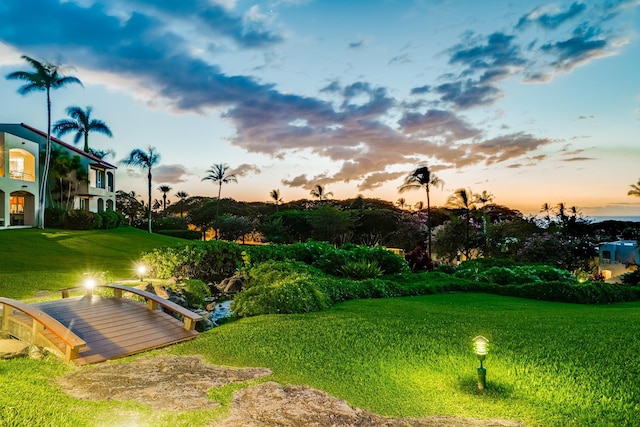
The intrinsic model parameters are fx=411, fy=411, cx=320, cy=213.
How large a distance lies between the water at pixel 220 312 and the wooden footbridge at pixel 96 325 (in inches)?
41.7

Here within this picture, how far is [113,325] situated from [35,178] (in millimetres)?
28175

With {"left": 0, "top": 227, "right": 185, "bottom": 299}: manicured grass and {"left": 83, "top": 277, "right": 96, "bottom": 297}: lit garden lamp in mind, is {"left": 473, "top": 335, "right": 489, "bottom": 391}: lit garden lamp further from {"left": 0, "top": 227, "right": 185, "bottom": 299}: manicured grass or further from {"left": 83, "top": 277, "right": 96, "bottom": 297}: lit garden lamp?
{"left": 0, "top": 227, "right": 185, "bottom": 299}: manicured grass

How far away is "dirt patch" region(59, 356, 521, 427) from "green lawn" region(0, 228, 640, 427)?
0.17 m

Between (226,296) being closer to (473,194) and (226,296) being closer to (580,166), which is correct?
(580,166)

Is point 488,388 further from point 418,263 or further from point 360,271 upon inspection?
point 418,263

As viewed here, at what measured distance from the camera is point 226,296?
12.0 meters

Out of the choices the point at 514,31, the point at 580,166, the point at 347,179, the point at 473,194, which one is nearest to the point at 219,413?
the point at 514,31

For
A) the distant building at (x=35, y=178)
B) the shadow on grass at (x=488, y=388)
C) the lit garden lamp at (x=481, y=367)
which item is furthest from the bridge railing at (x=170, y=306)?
the distant building at (x=35, y=178)

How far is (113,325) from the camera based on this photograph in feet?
23.4

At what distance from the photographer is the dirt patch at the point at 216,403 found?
3.84m

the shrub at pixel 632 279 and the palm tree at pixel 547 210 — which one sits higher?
the palm tree at pixel 547 210

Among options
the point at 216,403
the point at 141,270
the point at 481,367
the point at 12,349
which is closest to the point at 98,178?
the point at 141,270

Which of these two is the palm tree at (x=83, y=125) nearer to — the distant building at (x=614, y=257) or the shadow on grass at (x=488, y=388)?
the distant building at (x=614, y=257)

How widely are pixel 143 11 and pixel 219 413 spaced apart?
11561 millimetres
